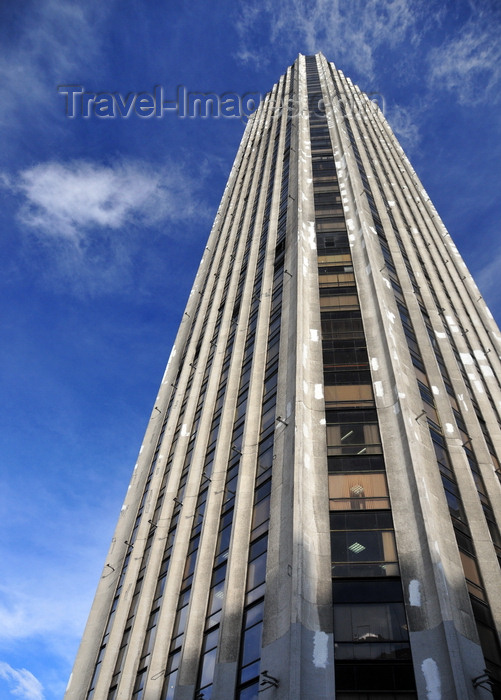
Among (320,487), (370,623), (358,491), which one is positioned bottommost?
(370,623)

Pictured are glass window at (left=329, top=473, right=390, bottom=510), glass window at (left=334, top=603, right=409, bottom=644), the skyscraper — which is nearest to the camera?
glass window at (left=334, top=603, right=409, bottom=644)

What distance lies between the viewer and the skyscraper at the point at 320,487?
62.2 feet

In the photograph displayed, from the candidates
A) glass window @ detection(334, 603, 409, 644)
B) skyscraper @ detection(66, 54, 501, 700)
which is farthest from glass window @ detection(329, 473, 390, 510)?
glass window @ detection(334, 603, 409, 644)

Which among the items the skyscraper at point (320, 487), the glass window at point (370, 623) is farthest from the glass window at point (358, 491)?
the glass window at point (370, 623)

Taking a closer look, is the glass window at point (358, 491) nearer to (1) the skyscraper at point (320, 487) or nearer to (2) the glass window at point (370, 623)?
(1) the skyscraper at point (320, 487)

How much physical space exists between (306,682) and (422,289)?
30.6m

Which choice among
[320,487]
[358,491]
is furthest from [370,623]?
[320,487]

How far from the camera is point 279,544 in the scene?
872 inches

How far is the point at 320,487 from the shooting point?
2377cm

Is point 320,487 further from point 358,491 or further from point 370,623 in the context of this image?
point 370,623

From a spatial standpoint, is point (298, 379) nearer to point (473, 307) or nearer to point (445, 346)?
point (445, 346)

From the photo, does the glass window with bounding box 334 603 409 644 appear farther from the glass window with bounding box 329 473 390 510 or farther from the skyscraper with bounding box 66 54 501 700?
the glass window with bounding box 329 473 390 510

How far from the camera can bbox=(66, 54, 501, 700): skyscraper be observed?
62.2ft

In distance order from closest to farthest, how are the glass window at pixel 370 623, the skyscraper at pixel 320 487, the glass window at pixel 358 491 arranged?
the glass window at pixel 370 623, the skyscraper at pixel 320 487, the glass window at pixel 358 491
